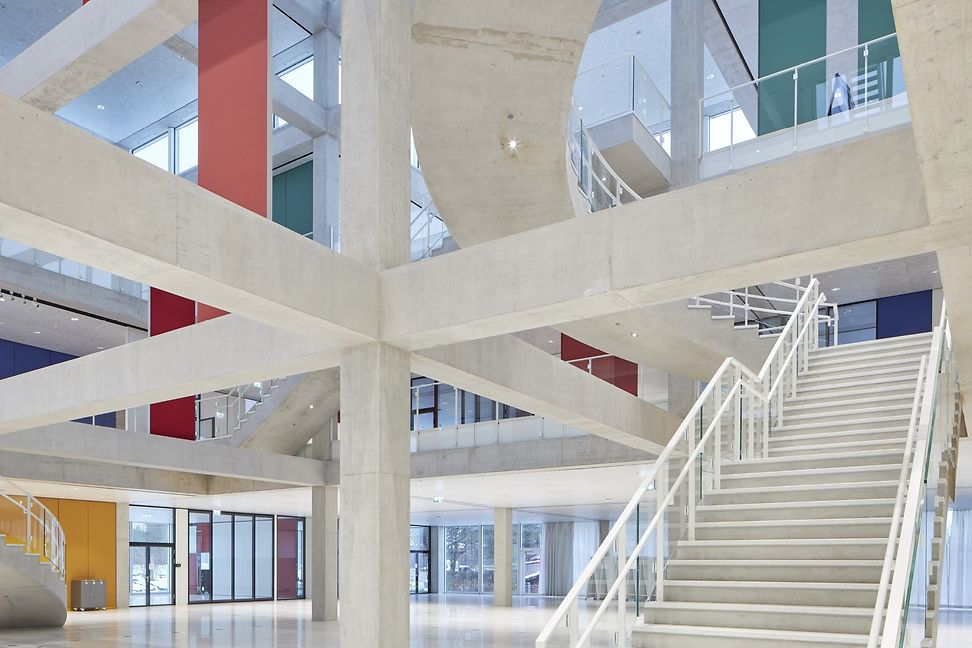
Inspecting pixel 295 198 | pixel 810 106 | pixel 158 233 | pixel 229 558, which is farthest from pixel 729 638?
pixel 229 558

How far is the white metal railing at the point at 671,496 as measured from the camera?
710 cm

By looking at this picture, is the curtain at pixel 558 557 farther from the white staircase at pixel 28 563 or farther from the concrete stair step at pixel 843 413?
the concrete stair step at pixel 843 413

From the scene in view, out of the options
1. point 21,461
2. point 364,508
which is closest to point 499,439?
point 21,461

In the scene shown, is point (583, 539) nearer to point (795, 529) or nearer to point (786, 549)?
point (795, 529)

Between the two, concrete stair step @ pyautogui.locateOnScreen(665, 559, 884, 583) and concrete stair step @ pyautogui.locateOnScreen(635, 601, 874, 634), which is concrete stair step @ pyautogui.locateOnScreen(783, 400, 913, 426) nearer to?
concrete stair step @ pyautogui.locateOnScreen(665, 559, 884, 583)

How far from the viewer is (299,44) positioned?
25094 mm

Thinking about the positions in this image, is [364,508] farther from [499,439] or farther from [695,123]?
[695,123]

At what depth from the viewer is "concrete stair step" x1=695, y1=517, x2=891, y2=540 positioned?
26.2ft

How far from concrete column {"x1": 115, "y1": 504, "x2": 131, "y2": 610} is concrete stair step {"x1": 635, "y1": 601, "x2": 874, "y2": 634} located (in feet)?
76.0

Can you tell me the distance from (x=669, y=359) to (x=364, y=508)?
29.2ft

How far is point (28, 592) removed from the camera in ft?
59.9

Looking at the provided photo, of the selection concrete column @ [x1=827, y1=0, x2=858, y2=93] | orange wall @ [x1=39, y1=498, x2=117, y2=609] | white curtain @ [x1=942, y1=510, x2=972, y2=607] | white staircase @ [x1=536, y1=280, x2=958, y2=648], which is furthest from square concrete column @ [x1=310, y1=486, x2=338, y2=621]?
white curtain @ [x1=942, y1=510, x2=972, y2=607]

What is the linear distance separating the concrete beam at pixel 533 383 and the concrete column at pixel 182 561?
823 inches

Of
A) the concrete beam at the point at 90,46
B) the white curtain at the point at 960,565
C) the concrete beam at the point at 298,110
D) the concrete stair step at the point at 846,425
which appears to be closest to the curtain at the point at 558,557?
the white curtain at the point at 960,565
